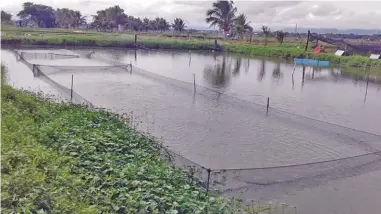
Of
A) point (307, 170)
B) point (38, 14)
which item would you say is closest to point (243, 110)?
point (307, 170)

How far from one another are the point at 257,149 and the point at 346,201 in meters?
2.42

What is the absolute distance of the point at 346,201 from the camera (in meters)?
Result: 6.16

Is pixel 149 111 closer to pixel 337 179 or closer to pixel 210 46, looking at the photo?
pixel 337 179

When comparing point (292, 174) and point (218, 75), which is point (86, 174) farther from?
point (218, 75)

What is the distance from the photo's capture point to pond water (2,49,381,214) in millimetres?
8134

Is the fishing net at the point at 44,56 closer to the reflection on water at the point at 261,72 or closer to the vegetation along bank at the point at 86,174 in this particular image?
the reflection on water at the point at 261,72

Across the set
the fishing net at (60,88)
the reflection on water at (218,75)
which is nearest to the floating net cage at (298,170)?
the fishing net at (60,88)

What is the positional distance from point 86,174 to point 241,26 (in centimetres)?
3984

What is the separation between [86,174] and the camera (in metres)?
4.43

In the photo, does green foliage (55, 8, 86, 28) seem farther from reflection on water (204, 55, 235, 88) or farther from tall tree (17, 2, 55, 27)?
reflection on water (204, 55, 235, 88)

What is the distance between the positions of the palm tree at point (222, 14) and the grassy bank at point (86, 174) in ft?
132

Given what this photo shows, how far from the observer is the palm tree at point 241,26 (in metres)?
42.4

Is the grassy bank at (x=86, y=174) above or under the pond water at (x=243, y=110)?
above

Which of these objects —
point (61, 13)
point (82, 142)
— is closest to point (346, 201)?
point (82, 142)
